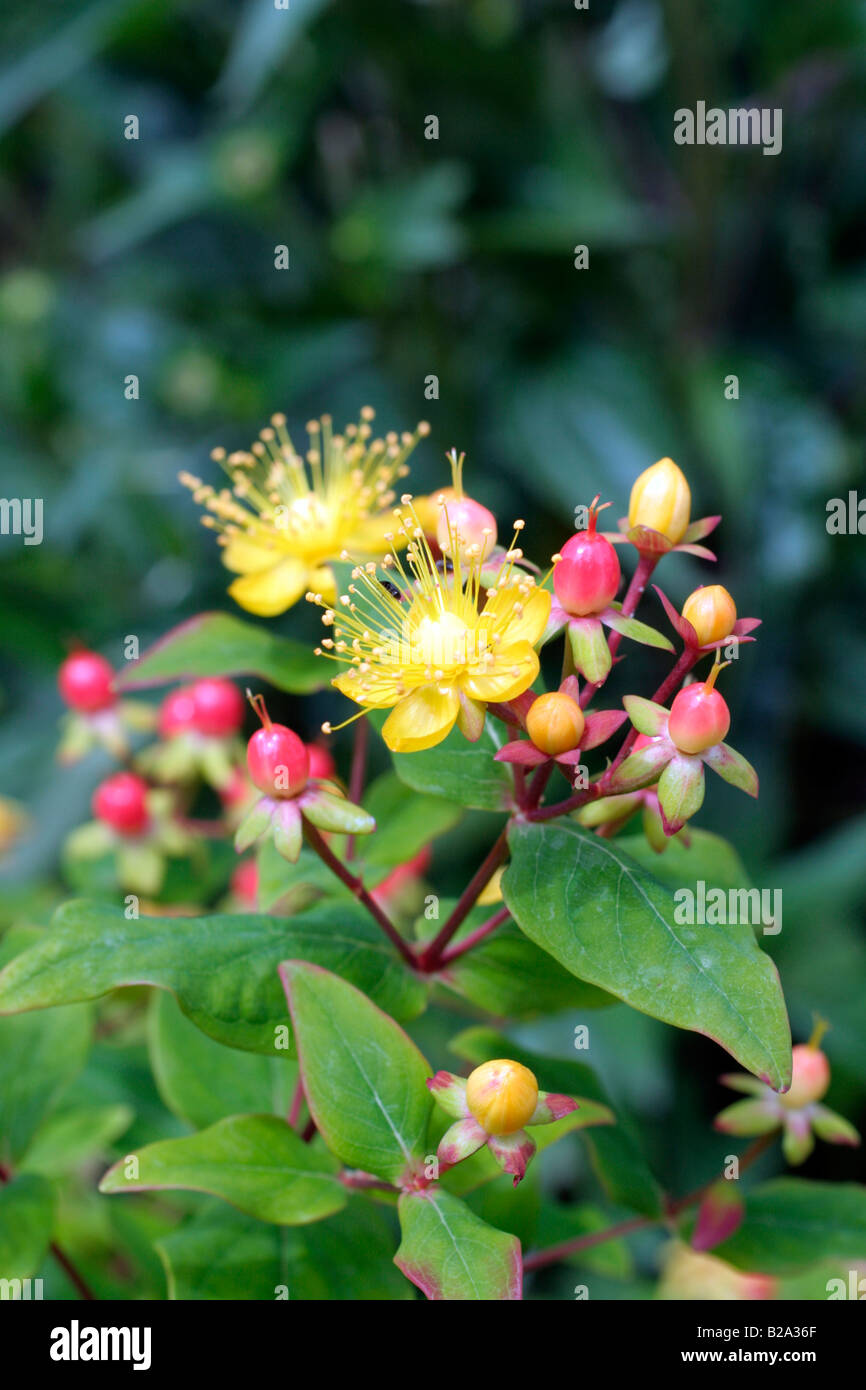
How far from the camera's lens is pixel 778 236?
183 centimetres

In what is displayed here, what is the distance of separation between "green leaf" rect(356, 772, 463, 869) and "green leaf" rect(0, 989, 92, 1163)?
0.21m

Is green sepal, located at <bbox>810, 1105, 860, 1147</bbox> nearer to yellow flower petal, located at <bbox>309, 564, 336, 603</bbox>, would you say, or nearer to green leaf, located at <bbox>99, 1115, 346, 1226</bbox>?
green leaf, located at <bbox>99, 1115, 346, 1226</bbox>

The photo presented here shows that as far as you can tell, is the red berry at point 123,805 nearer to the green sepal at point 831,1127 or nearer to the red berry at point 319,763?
the red berry at point 319,763

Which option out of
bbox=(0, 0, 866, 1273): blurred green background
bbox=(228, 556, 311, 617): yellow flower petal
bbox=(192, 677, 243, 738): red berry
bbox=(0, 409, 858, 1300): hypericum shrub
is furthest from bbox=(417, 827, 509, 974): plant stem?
bbox=(0, 0, 866, 1273): blurred green background

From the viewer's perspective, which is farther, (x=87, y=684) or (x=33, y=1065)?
(x=87, y=684)

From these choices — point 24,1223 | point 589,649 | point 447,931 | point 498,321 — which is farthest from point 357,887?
point 498,321

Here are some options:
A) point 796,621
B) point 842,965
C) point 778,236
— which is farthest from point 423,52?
point 842,965

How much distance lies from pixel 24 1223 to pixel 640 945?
0.37 m

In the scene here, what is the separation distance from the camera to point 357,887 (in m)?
0.55

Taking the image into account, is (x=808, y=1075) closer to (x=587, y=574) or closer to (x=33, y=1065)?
(x=587, y=574)

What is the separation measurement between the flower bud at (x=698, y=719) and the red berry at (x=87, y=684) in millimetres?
494

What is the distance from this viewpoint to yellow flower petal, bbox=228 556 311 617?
26.3 inches

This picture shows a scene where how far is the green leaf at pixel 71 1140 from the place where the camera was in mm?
681
